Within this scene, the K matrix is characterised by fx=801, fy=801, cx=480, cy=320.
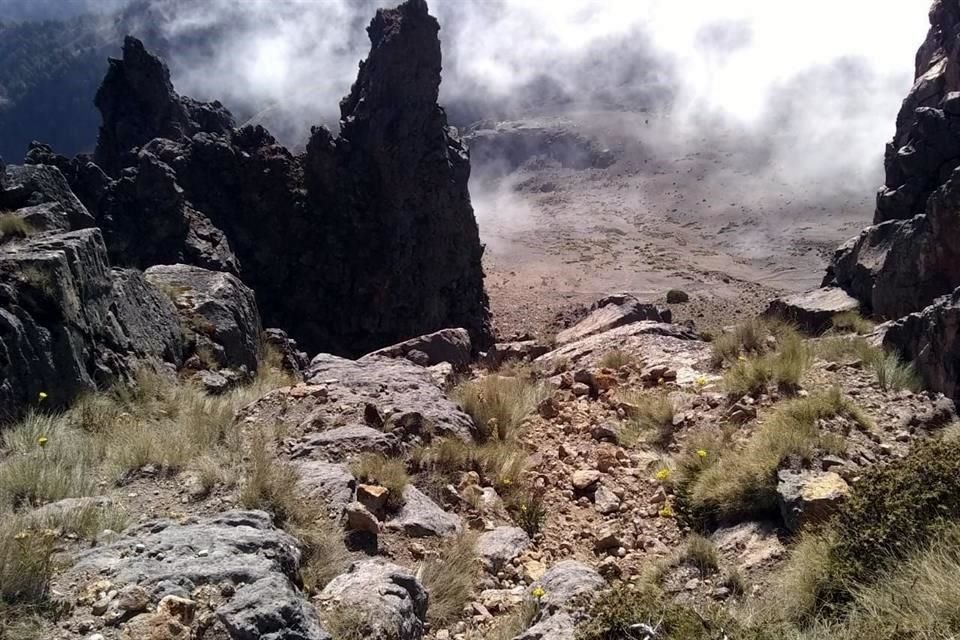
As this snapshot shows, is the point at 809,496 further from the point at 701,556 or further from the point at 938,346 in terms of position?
the point at 938,346

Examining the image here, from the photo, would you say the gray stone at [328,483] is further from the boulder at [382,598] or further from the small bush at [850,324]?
the small bush at [850,324]

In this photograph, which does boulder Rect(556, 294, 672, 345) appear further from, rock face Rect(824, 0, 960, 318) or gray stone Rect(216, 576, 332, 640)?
gray stone Rect(216, 576, 332, 640)

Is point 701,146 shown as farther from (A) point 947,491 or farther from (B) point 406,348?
(A) point 947,491

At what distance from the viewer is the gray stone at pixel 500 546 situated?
4.54 meters

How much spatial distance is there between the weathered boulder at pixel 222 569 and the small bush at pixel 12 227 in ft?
16.9

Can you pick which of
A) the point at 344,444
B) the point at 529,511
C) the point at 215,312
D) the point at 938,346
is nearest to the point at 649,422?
the point at 529,511

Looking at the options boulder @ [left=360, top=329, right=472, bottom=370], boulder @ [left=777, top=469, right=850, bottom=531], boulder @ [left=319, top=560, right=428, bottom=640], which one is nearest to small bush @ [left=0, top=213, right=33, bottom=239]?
boulder @ [left=360, top=329, right=472, bottom=370]

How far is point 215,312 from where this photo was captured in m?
9.89

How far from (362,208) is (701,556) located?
2056 centimetres

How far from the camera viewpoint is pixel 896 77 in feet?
208

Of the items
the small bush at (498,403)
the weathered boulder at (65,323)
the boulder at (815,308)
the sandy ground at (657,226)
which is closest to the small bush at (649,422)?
the small bush at (498,403)

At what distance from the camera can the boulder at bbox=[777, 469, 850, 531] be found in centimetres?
424

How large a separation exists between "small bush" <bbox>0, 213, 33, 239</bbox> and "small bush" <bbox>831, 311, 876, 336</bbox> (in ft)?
33.5

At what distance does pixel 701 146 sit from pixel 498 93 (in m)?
25.3
